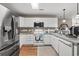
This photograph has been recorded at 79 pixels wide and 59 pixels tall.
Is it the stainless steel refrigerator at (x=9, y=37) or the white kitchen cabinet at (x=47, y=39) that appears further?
the white kitchen cabinet at (x=47, y=39)

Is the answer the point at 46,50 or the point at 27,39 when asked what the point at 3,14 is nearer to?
the point at 27,39

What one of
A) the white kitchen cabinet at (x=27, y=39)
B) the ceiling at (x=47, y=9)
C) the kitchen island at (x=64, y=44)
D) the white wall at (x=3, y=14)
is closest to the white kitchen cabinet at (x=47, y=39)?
the kitchen island at (x=64, y=44)

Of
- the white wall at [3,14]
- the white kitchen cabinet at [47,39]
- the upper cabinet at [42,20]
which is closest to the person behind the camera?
the white wall at [3,14]

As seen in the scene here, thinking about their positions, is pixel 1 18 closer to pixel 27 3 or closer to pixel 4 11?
pixel 4 11

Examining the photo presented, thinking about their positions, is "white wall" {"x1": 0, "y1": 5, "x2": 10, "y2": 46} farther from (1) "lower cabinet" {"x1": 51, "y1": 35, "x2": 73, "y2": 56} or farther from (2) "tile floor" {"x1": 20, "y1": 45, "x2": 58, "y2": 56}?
(1) "lower cabinet" {"x1": 51, "y1": 35, "x2": 73, "y2": 56}

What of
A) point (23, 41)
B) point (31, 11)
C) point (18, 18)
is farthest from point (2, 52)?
point (31, 11)

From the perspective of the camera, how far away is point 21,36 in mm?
1441

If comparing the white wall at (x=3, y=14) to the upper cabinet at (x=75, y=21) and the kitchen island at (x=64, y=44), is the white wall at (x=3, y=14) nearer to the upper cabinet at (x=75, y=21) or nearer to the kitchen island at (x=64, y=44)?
the kitchen island at (x=64, y=44)

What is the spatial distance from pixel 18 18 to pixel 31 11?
0.53 ft

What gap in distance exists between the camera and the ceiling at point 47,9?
1275 mm

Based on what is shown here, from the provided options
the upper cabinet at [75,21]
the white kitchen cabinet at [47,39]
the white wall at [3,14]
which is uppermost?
the white wall at [3,14]

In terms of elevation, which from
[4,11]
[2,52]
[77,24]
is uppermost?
[4,11]

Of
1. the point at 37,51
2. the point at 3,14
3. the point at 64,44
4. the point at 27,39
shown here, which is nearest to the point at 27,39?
the point at 27,39

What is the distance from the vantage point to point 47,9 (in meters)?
1.36
